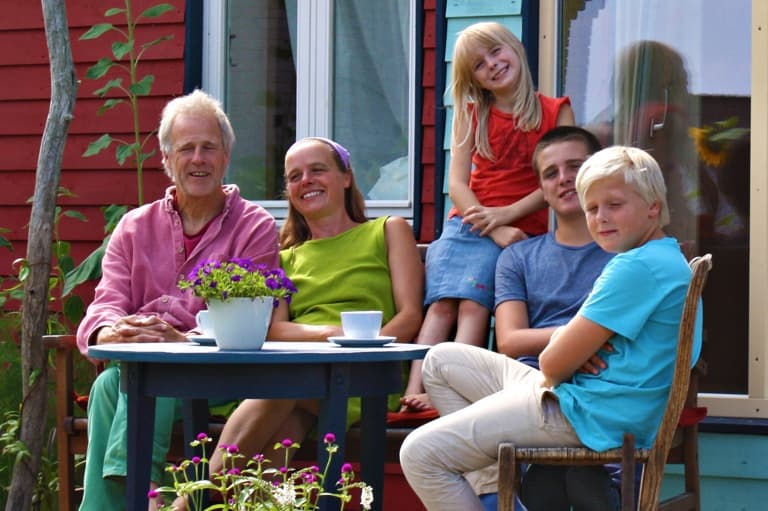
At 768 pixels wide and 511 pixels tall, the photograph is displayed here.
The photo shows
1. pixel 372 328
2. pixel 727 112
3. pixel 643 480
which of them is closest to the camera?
pixel 643 480

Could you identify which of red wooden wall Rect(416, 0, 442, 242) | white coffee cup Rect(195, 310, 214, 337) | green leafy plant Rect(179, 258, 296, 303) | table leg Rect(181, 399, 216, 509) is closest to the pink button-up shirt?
table leg Rect(181, 399, 216, 509)

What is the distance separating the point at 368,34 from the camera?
17.1ft

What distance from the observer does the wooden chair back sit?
2852 mm

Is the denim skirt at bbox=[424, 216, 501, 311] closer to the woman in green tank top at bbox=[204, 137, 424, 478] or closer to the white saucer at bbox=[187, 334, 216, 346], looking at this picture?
the woman in green tank top at bbox=[204, 137, 424, 478]

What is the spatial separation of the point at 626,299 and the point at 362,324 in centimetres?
67

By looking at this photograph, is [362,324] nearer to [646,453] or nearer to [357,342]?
[357,342]

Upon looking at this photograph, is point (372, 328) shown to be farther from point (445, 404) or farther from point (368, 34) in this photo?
point (368, 34)

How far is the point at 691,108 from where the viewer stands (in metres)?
4.37

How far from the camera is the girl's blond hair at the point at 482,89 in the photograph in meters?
4.05

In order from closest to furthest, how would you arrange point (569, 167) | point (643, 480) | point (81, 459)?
point (643, 480) → point (569, 167) → point (81, 459)

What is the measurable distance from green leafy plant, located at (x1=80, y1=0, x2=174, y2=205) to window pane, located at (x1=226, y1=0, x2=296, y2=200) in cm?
30

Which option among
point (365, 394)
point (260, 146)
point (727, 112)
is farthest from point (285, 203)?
point (365, 394)

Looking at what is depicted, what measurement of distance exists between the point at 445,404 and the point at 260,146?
227cm

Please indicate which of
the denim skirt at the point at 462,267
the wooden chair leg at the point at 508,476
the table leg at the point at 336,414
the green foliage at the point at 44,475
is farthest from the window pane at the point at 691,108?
the green foliage at the point at 44,475
